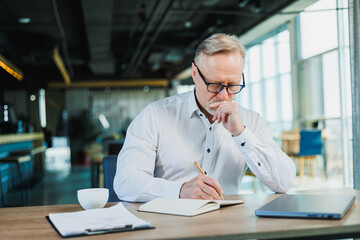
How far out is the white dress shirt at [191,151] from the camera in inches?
65.1

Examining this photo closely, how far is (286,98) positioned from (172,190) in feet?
27.1

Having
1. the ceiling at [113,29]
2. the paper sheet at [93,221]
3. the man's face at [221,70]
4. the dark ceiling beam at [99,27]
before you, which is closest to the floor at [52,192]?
the ceiling at [113,29]

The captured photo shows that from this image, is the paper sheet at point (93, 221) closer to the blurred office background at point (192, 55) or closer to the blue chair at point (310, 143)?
the blurred office background at point (192, 55)

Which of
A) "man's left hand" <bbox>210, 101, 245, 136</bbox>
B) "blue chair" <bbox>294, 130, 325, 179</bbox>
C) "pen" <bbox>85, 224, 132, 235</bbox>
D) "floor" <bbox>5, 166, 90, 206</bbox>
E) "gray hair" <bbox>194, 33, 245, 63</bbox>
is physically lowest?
"floor" <bbox>5, 166, 90, 206</bbox>

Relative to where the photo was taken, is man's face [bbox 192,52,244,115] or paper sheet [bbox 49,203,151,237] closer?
paper sheet [bbox 49,203,151,237]

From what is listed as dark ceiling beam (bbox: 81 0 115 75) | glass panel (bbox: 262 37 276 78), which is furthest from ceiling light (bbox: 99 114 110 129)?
glass panel (bbox: 262 37 276 78)

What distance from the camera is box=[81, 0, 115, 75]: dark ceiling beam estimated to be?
749 centimetres

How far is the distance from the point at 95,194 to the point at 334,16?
5.02m

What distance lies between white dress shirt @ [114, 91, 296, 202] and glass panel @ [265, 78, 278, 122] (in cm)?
816

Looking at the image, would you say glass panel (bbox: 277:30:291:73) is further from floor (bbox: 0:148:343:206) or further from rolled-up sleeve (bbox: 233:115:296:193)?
rolled-up sleeve (bbox: 233:115:296:193)

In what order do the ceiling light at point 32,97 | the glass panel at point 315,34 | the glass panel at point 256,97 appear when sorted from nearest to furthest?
the glass panel at point 315,34 < the glass panel at point 256,97 < the ceiling light at point 32,97

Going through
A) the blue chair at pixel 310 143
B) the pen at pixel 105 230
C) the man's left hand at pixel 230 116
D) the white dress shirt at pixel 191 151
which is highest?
the man's left hand at pixel 230 116

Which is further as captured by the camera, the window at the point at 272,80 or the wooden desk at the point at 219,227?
the window at the point at 272,80

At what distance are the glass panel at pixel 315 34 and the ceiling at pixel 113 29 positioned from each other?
2.15 feet
